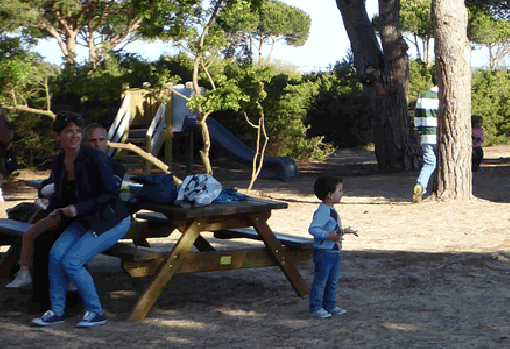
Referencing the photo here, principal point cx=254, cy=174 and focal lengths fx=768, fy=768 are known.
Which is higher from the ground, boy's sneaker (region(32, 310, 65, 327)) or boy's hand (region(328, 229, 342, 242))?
boy's hand (region(328, 229, 342, 242))

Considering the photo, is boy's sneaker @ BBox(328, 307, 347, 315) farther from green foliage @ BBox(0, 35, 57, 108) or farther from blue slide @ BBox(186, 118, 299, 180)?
blue slide @ BBox(186, 118, 299, 180)

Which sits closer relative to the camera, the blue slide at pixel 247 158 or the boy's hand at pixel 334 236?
the boy's hand at pixel 334 236

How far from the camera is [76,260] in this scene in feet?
16.0

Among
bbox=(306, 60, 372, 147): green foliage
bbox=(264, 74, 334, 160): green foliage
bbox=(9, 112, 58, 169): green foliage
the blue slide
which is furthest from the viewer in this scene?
bbox=(306, 60, 372, 147): green foliage

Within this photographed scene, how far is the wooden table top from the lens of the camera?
5.10m

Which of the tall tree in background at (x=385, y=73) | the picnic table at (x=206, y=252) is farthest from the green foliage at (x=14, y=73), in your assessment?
the picnic table at (x=206, y=252)

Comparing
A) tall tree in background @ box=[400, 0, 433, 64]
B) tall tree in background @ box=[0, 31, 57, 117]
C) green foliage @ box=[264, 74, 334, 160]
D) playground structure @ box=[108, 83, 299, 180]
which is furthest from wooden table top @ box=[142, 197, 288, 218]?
tall tree in background @ box=[400, 0, 433, 64]

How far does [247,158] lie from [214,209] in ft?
41.0

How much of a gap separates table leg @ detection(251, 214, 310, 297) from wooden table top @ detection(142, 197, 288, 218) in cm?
10

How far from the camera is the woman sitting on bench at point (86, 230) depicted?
16.1 feet

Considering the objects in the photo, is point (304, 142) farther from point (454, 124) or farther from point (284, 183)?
point (454, 124)

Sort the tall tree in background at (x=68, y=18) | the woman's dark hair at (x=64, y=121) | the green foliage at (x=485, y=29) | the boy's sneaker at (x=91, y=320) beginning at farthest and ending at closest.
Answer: the green foliage at (x=485, y=29)
the tall tree in background at (x=68, y=18)
the woman's dark hair at (x=64, y=121)
the boy's sneaker at (x=91, y=320)

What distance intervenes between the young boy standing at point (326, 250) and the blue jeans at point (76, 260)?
1.32m

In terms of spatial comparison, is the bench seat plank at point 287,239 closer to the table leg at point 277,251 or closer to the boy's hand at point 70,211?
the table leg at point 277,251
